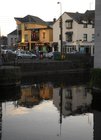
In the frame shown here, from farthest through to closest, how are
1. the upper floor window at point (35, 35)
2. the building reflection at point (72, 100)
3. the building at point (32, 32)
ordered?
the upper floor window at point (35, 35), the building at point (32, 32), the building reflection at point (72, 100)

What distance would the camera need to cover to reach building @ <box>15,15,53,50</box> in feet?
337

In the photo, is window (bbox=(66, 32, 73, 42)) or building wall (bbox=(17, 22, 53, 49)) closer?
window (bbox=(66, 32, 73, 42))

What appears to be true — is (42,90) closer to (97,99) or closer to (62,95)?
(62,95)

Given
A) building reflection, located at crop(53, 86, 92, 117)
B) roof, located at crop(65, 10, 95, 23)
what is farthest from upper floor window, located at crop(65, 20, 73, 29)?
building reflection, located at crop(53, 86, 92, 117)

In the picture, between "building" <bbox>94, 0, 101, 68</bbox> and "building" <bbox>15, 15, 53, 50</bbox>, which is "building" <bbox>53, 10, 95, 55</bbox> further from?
"building" <bbox>94, 0, 101, 68</bbox>

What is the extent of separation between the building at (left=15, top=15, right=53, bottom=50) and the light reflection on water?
5773 cm

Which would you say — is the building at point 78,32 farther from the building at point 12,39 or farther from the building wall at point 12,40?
the building at point 12,39

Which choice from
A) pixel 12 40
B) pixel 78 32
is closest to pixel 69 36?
pixel 78 32

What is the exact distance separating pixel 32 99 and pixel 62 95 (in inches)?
146

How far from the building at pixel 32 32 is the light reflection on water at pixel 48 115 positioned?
57.7 m

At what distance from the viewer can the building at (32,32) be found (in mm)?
102750

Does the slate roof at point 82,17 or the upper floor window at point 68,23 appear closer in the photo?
the slate roof at point 82,17

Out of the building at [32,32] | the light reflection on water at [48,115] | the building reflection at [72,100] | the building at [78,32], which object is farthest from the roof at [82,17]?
A: the light reflection on water at [48,115]

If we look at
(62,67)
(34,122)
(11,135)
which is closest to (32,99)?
(34,122)
